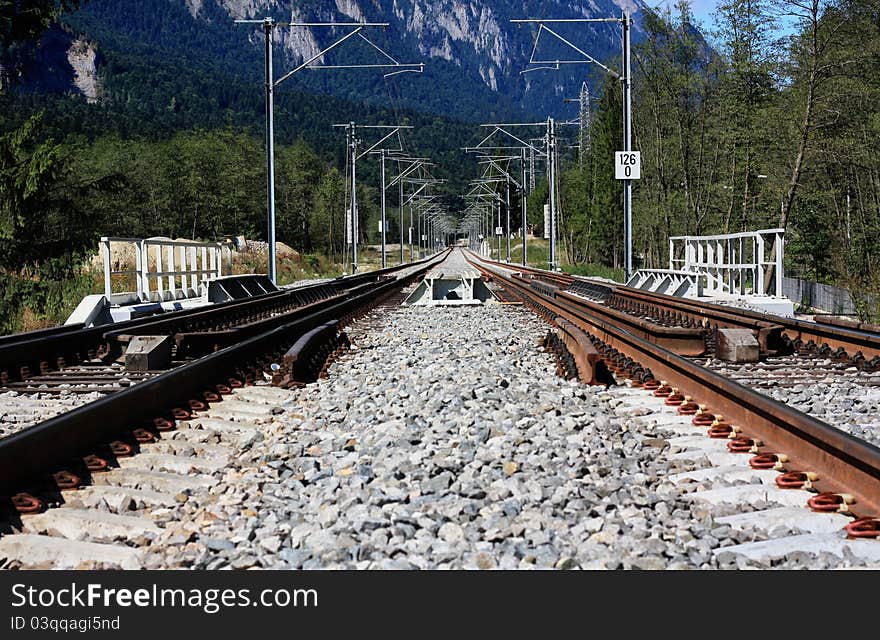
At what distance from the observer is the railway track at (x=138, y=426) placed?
4.40 metres

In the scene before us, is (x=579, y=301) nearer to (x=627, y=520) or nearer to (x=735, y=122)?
(x=627, y=520)

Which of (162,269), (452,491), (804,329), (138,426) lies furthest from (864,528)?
(162,269)

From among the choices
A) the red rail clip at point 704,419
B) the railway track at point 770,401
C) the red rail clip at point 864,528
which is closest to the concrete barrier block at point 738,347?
the railway track at point 770,401

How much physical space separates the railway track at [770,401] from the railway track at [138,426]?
284 cm

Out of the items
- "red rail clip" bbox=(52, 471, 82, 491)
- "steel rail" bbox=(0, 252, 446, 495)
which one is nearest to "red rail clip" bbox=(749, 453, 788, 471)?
"red rail clip" bbox=(52, 471, 82, 491)

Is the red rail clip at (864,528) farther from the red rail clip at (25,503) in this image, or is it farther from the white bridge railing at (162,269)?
the white bridge railing at (162,269)

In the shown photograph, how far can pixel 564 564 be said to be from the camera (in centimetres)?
337

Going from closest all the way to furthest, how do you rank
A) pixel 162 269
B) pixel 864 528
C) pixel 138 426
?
1. pixel 864 528
2. pixel 138 426
3. pixel 162 269

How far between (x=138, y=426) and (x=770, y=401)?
3.75m

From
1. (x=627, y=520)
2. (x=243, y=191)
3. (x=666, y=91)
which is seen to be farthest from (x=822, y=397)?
(x=243, y=191)

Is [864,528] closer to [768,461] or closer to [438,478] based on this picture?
[768,461]

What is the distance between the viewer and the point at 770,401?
539cm

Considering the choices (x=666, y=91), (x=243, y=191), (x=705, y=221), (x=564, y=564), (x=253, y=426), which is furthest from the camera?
(x=243, y=191)

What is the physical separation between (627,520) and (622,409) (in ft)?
9.65
